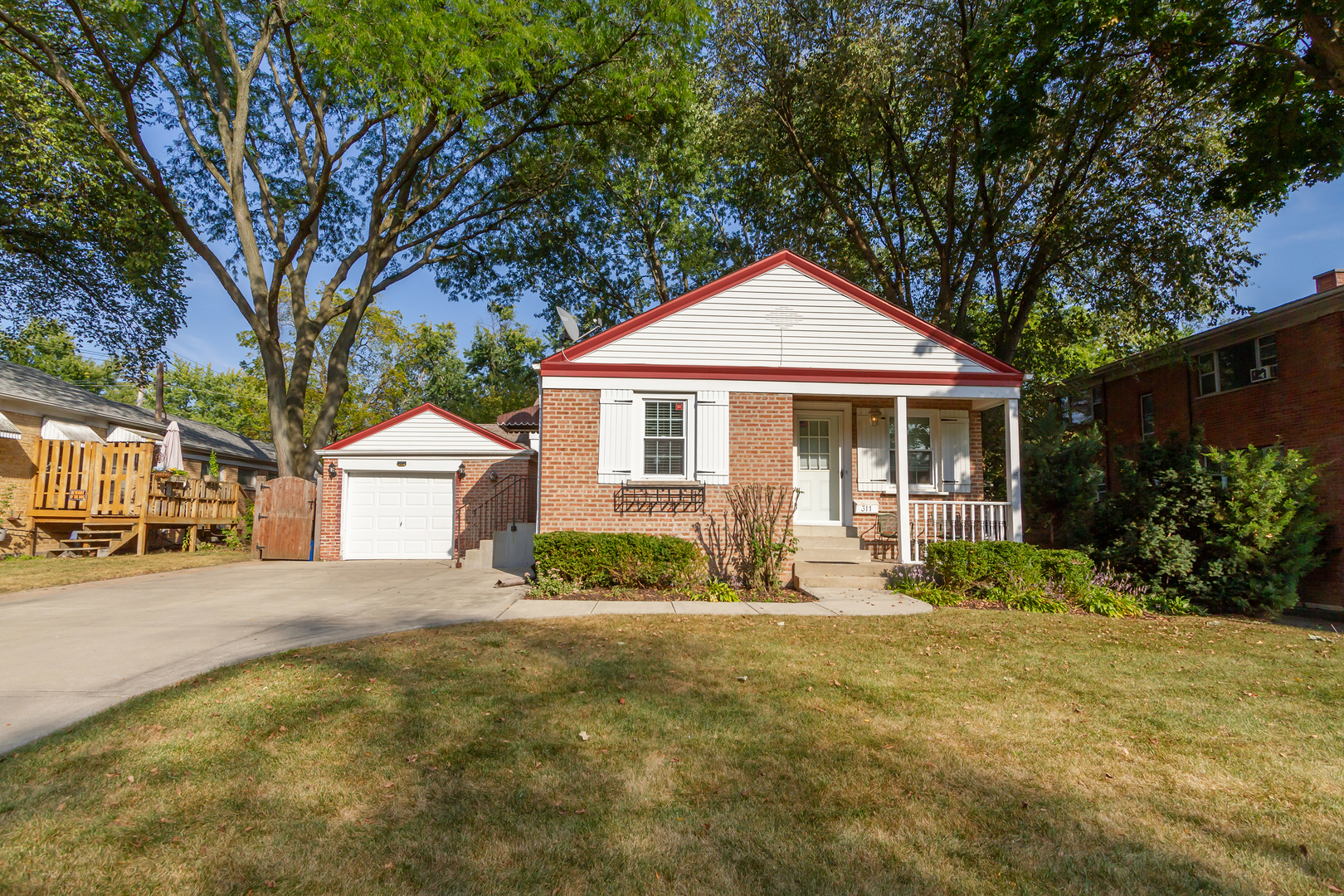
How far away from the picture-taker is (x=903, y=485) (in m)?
11.0

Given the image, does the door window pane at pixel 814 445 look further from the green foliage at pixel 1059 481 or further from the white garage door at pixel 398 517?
the white garage door at pixel 398 517

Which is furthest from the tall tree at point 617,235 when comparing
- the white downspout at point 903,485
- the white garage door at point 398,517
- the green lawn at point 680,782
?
the green lawn at point 680,782

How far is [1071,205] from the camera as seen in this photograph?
52.7 feet

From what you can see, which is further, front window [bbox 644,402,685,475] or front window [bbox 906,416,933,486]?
front window [bbox 906,416,933,486]

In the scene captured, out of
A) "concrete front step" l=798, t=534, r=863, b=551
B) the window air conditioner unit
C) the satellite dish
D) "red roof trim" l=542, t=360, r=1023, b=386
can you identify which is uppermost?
the satellite dish

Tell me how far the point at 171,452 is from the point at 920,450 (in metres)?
18.7

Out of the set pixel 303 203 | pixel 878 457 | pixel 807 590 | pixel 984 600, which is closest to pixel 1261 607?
pixel 984 600

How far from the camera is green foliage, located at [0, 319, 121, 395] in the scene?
68.2 ft

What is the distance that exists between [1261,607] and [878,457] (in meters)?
5.79

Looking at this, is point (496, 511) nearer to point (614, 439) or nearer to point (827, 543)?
point (614, 439)

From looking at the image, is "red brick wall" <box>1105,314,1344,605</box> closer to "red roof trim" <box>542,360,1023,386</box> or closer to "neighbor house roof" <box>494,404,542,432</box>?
"red roof trim" <box>542,360,1023,386</box>

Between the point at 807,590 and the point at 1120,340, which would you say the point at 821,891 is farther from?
the point at 1120,340

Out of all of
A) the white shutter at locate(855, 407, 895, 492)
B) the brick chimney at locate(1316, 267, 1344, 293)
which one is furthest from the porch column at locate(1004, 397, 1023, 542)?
the brick chimney at locate(1316, 267, 1344, 293)

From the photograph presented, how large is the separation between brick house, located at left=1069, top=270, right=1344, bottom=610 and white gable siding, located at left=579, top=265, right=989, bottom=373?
156 inches
